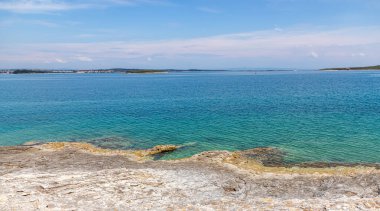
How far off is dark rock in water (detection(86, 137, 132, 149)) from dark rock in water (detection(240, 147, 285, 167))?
14.4 metres

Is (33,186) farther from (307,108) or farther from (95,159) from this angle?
(307,108)

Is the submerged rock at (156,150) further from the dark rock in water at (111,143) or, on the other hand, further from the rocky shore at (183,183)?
the dark rock in water at (111,143)

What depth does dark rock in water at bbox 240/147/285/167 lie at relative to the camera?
31.7m

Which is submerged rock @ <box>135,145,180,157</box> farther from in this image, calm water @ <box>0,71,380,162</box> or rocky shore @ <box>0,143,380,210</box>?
calm water @ <box>0,71,380,162</box>

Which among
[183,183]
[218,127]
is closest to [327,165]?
[183,183]

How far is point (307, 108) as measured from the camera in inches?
2594

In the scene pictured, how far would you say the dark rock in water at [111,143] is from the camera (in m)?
39.0

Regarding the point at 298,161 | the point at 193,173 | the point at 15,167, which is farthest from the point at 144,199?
the point at 298,161

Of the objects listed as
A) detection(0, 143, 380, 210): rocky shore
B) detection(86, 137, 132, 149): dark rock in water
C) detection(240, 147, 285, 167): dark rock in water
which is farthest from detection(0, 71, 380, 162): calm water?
detection(0, 143, 380, 210): rocky shore

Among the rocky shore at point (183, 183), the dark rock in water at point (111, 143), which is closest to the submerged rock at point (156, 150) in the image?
the rocky shore at point (183, 183)

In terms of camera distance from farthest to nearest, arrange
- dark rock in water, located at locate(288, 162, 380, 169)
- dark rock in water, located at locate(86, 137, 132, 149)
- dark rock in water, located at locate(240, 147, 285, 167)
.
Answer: dark rock in water, located at locate(86, 137, 132, 149), dark rock in water, located at locate(240, 147, 285, 167), dark rock in water, located at locate(288, 162, 380, 169)

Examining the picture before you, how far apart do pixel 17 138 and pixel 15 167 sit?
16.9 m

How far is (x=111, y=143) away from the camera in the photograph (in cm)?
4025

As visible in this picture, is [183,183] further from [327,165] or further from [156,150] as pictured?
[327,165]
